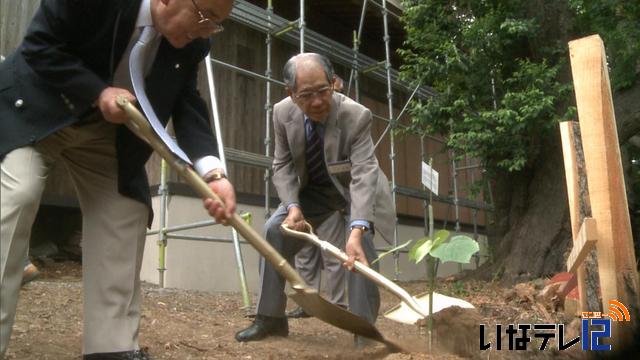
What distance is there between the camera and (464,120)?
662 centimetres

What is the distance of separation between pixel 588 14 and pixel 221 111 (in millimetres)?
4342

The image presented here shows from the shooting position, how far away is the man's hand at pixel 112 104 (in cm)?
198

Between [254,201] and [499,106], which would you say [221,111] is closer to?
[254,201]

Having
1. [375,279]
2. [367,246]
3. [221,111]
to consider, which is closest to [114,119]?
[375,279]

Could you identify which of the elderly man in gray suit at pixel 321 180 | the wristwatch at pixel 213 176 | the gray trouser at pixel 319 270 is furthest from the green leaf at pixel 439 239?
the gray trouser at pixel 319 270

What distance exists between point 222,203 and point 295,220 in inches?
38.9

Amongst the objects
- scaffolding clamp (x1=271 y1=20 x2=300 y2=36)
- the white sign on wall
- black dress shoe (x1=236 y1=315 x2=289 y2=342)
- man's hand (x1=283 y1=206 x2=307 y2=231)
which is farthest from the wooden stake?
scaffolding clamp (x1=271 y1=20 x2=300 y2=36)

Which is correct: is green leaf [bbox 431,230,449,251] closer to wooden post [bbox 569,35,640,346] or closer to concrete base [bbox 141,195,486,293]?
wooden post [bbox 569,35,640,346]

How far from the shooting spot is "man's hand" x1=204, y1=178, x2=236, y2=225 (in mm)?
2156

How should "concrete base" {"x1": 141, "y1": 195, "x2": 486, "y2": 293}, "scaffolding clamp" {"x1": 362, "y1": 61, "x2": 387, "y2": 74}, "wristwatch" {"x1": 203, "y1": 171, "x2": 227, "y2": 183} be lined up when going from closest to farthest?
"wristwatch" {"x1": 203, "y1": 171, "x2": 227, "y2": 183}, "concrete base" {"x1": 141, "y1": 195, "x2": 486, "y2": 293}, "scaffolding clamp" {"x1": 362, "y1": 61, "x2": 387, "y2": 74}

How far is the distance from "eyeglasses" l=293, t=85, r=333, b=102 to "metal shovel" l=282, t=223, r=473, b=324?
1.99ft

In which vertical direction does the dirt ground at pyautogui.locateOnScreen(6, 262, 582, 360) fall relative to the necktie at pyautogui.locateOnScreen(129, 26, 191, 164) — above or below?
below

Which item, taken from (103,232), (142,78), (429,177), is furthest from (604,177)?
(429,177)

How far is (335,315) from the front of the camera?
2.52 metres
